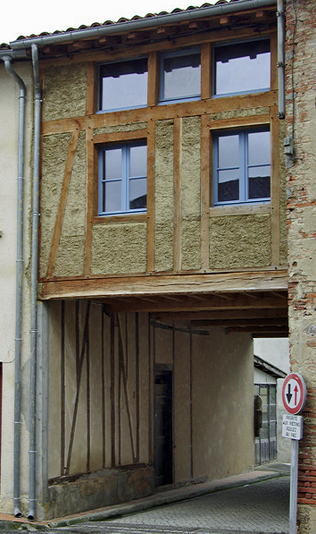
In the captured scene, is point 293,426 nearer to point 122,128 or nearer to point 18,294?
point 18,294

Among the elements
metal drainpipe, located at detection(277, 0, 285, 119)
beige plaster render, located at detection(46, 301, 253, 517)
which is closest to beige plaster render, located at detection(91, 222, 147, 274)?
beige plaster render, located at detection(46, 301, 253, 517)

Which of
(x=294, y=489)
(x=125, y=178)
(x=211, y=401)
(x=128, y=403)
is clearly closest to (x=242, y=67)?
(x=125, y=178)

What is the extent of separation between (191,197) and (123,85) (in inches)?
100

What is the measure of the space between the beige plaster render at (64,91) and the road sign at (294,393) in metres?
5.90

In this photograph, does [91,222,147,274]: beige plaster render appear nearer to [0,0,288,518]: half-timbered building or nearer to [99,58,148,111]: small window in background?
[0,0,288,518]: half-timbered building

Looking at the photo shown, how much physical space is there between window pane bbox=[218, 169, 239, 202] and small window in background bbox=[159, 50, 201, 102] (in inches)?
55.7

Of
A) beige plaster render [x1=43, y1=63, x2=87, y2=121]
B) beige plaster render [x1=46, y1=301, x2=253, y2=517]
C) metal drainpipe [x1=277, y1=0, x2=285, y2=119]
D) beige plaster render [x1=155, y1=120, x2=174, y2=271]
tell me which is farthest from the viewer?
beige plaster render [x1=46, y1=301, x2=253, y2=517]

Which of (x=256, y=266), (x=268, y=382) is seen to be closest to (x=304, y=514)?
(x=256, y=266)

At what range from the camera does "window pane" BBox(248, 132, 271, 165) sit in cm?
1242

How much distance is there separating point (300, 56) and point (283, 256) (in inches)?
113

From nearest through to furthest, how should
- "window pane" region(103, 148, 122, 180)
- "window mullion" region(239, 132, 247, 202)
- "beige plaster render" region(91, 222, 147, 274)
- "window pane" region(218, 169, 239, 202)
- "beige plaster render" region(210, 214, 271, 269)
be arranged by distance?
1. "beige plaster render" region(210, 214, 271, 269)
2. "window mullion" region(239, 132, 247, 202)
3. "window pane" region(218, 169, 239, 202)
4. "beige plaster render" region(91, 222, 147, 274)
5. "window pane" region(103, 148, 122, 180)

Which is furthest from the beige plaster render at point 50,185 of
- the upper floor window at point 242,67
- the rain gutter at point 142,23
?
the upper floor window at point 242,67

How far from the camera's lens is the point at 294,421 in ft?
35.1

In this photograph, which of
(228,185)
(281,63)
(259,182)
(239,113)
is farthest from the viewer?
(228,185)
